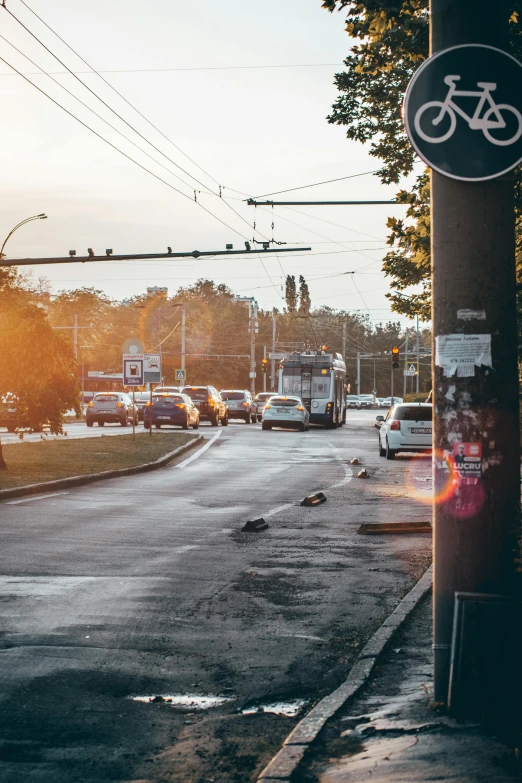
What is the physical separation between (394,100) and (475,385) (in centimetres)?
1111

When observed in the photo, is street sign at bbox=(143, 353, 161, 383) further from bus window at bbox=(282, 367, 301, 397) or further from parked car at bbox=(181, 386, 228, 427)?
bus window at bbox=(282, 367, 301, 397)

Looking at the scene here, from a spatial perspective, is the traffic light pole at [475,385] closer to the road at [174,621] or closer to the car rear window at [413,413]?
the road at [174,621]

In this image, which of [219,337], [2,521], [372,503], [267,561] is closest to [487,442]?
[267,561]

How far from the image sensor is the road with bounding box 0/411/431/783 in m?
4.80

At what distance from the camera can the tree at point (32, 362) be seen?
66.8ft

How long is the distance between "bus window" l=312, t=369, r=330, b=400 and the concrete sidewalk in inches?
1855

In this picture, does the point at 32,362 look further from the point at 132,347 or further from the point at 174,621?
the point at 174,621

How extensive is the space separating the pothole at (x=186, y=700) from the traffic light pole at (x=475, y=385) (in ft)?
3.98

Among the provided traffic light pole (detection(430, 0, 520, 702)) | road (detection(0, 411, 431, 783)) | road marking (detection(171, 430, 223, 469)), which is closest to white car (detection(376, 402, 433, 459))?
road marking (detection(171, 430, 223, 469))

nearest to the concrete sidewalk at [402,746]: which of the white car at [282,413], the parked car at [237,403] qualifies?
the white car at [282,413]

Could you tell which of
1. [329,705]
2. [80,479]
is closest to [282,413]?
[80,479]

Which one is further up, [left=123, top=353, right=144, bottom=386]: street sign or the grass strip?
[left=123, top=353, right=144, bottom=386]: street sign

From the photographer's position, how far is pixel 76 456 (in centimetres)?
2542

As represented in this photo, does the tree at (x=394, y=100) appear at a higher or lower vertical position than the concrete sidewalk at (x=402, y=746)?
higher
